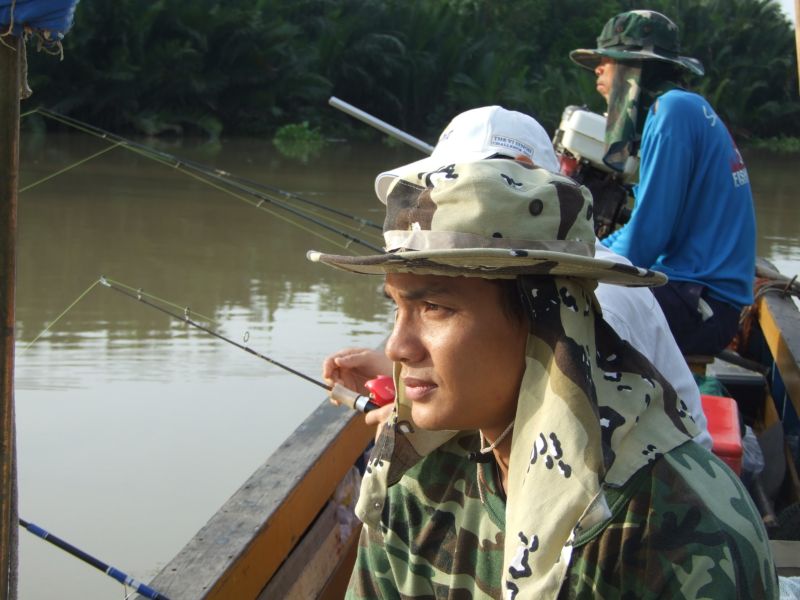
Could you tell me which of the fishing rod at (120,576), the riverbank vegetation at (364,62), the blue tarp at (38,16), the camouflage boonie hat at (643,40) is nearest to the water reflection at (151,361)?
the fishing rod at (120,576)

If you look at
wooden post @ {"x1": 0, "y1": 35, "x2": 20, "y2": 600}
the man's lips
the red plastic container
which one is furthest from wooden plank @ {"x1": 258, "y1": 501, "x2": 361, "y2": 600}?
the man's lips

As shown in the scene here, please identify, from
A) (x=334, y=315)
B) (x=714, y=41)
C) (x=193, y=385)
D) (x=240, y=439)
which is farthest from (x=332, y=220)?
(x=714, y=41)

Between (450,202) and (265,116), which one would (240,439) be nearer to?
(450,202)

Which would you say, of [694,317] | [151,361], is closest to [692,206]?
[694,317]

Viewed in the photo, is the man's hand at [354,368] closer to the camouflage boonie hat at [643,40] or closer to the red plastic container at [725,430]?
the red plastic container at [725,430]

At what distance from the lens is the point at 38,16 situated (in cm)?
A: 185

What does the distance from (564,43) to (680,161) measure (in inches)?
1084

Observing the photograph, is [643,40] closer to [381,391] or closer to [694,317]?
[694,317]

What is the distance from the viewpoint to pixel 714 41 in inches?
1100

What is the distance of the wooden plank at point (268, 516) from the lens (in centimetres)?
249

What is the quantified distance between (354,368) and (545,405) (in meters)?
1.23

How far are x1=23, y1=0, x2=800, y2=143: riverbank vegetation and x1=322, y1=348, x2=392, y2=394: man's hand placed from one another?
18.4 meters

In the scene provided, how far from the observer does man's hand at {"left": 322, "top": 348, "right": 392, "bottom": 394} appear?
2652 mm

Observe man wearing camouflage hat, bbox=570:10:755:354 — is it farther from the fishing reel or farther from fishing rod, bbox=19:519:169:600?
fishing rod, bbox=19:519:169:600
